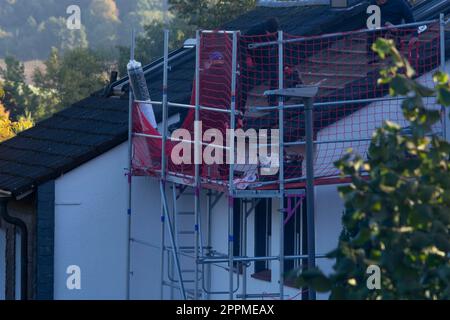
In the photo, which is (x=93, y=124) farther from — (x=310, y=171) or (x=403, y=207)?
(x=403, y=207)

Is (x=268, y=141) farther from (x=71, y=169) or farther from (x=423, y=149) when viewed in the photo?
(x=423, y=149)

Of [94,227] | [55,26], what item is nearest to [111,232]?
[94,227]

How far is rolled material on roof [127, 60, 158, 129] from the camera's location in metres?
13.1

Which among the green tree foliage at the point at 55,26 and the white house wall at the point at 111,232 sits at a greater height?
the green tree foliage at the point at 55,26

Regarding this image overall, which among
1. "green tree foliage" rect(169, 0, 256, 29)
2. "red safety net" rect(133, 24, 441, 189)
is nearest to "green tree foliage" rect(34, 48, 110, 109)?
"green tree foliage" rect(169, 0, 256, 29)

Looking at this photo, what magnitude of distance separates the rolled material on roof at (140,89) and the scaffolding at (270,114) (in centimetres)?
7

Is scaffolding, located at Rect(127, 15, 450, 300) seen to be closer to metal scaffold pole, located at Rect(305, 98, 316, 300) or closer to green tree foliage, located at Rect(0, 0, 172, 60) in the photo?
metal scaffold pole, located at Rect(305, 98, 316, 300)

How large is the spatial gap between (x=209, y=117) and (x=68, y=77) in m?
31.7

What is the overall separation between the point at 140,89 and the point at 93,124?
120 cm

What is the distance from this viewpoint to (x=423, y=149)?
5.77m

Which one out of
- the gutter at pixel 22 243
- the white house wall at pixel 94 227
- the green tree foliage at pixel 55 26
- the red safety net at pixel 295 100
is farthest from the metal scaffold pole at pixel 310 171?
the green tree foliage at pixel 55 26

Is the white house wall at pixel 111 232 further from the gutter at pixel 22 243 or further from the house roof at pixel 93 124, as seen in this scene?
the gutter at pixel 22 243

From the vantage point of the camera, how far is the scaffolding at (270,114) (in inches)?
416

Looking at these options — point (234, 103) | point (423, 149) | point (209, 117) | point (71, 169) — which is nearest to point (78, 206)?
point (71, 169)
